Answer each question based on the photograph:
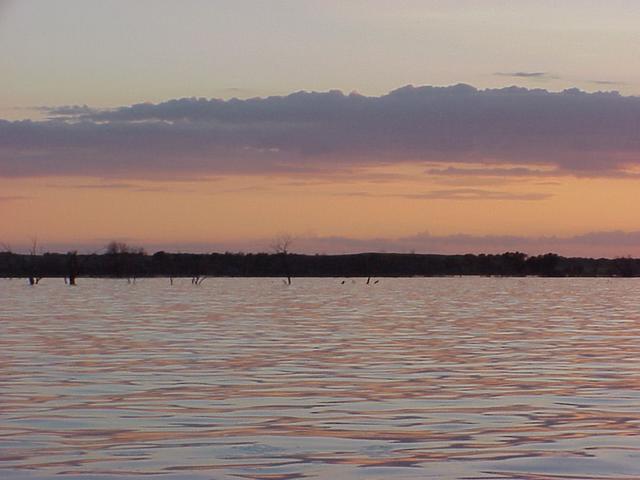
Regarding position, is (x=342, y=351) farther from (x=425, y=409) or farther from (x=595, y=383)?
(x=425, y=409)

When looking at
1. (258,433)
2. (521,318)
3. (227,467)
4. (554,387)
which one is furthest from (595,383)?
(521,318)

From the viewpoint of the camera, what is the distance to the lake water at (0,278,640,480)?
45.5 feet

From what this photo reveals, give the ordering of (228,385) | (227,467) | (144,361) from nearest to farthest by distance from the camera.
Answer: (227,467) → (228,385) → (144,361)

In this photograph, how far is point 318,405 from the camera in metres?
19.2

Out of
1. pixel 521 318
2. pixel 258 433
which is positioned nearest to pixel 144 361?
pixel 258 433

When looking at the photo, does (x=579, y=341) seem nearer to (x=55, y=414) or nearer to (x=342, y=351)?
(x=342, y=351)

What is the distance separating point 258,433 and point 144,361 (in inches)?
454

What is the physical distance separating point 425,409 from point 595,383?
530cm

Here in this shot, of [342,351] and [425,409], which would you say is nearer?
[425,409]

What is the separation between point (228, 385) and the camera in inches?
870

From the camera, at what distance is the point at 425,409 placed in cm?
1875

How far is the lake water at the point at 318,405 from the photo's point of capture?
45.5 feet

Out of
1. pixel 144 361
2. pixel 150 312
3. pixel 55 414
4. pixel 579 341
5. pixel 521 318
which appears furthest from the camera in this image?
pixel 150 312

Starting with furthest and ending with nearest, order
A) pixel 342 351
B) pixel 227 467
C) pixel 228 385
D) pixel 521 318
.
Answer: pixel 521 318, pixel 342 351, pixel 228 385, pixel 227 467
